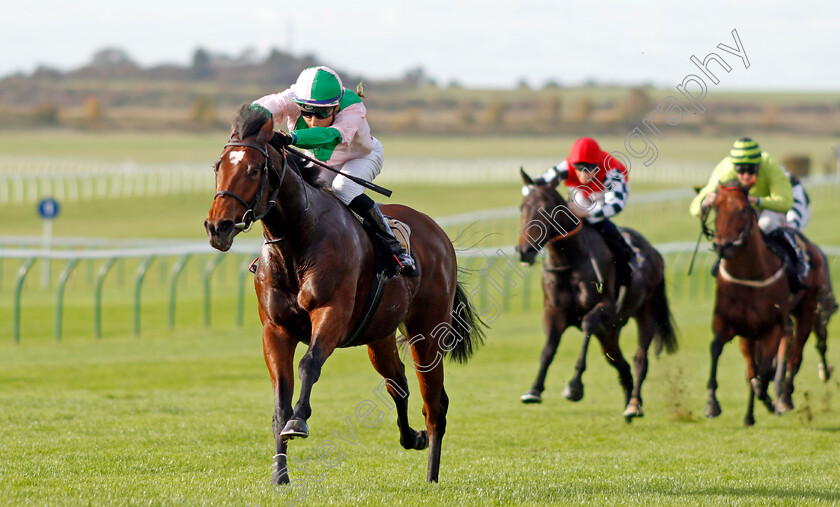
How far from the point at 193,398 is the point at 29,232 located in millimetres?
21331

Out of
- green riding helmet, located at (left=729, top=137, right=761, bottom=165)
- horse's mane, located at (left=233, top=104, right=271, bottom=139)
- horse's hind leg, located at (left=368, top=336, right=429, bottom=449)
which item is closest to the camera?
horse's mane, located at (left=233, top=104, right=271, bottom=139)

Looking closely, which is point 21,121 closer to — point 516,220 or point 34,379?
point 516,220

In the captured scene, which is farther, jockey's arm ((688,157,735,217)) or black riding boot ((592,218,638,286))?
black riding boot ((592,218,638,286))

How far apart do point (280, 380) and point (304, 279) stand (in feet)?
1.50

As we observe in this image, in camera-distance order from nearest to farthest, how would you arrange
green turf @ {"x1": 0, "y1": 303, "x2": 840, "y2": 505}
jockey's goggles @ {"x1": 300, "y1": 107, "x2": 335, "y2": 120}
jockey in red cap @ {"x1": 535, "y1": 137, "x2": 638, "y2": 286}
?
green turf @ {"x1": 0, "y1": 303, "x2": 840, "y2": 505} < jockey's goggles @ {"x1": 300, "y1": 107, "x2": 335, "y2": 120} < jockey in red cap @ {"x1": 535, "y1": 137, "x2": 638, "y2": 286}

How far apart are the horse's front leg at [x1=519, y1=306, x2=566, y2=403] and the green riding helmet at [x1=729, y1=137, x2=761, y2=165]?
1.80m

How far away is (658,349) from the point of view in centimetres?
954

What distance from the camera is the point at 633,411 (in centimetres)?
857

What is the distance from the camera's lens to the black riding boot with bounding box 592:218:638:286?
871cm

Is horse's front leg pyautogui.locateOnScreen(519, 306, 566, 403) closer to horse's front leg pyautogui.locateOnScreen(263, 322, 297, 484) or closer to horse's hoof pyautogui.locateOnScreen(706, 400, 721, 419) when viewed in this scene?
horse's hoof pyautogui.locateOnScreen(706, 400, 721, 419)

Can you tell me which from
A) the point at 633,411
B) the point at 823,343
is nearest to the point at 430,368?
the point at 633,411

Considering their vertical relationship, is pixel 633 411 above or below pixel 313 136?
below

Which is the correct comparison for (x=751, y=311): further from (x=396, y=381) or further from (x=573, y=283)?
(x=396, y=381)

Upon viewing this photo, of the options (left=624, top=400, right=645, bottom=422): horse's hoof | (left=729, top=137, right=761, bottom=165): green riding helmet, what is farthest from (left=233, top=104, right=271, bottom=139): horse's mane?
(left=729, top=137, right=761, bottom=165): green riding helmet
